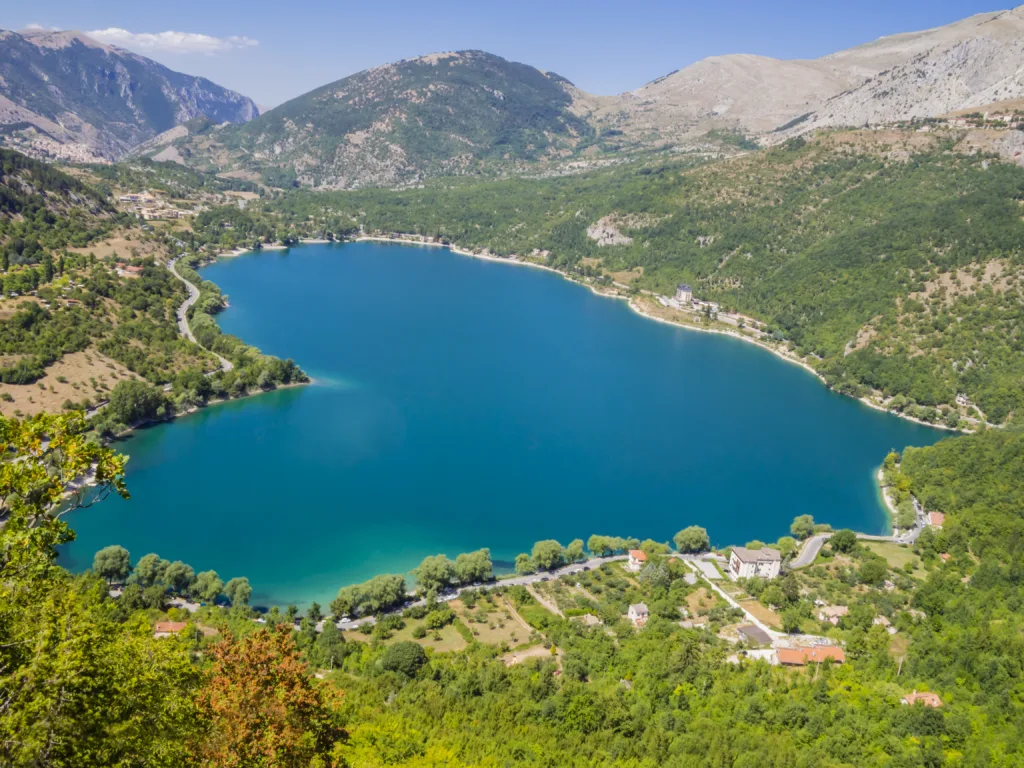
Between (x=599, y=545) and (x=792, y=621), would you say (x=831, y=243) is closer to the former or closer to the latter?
(x=599, y=545)

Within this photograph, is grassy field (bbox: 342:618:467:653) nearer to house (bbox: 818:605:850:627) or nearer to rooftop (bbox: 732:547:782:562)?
rooftop (bbox: 732:547:782:562)

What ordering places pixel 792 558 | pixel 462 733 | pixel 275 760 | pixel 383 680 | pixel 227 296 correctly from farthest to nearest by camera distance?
pixel 227 296
pixel 792 558
pixel 383 680
pixel 462 733
pixel 275 760

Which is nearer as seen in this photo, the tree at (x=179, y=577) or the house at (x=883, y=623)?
the house at (x=883, y=623)

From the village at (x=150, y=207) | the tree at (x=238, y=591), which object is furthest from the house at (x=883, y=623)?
the village at (x=150, y=207)

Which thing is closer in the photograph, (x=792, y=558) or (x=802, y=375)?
(x=792, y=558)

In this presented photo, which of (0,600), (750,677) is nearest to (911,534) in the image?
(750,677)

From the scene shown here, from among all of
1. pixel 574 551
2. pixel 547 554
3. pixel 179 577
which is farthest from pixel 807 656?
pixel 179 577

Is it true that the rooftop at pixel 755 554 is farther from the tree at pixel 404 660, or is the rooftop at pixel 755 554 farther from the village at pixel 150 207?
the village at pixel 150 207

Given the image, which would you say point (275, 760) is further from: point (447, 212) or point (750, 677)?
point (447, 212)
